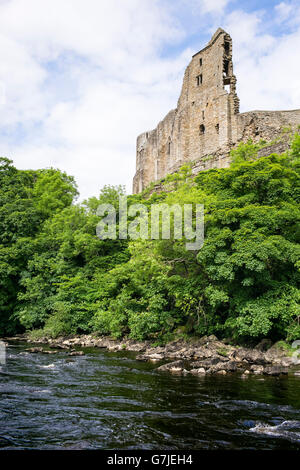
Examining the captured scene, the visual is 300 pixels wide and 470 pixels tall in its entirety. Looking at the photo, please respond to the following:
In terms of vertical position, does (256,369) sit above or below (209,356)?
above

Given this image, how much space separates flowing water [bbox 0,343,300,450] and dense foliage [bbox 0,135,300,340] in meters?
4.92

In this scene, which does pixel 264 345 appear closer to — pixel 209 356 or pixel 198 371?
pixel 209 356

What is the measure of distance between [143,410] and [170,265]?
12800 mm

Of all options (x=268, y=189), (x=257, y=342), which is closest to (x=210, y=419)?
(x=257, y=342)

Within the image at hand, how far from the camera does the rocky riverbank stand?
13.7m

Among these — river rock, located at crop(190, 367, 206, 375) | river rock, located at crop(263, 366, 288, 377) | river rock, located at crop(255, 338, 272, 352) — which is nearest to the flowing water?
river rock, located at crop(263, 366, 288, 377)

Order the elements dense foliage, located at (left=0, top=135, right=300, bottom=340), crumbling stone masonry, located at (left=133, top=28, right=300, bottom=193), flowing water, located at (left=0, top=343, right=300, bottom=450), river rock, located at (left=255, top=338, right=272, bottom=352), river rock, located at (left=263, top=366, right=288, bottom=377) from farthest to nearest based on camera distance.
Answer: crumbling stone masonry, located at (left=133, top=28, right=300, bottom=193) < river rock, located at (left=255, top=338, right=272, bottom=352) < dense foliage, located at (left=0, top=135, right=300, bottom=340) < river rock, located at (left=263, top=366, right=288, bottom=377) < flowing water, located at (left=0, top=343, right=300, bottom=450)

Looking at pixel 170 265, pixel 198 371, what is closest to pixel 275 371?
pixel 198 371

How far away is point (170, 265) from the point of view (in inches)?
832

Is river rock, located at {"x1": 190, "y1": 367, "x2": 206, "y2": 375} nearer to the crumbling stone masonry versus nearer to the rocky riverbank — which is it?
the rocky riverbank

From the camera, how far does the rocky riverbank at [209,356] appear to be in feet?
45.0

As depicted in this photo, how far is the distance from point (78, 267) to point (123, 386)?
18060 mm
